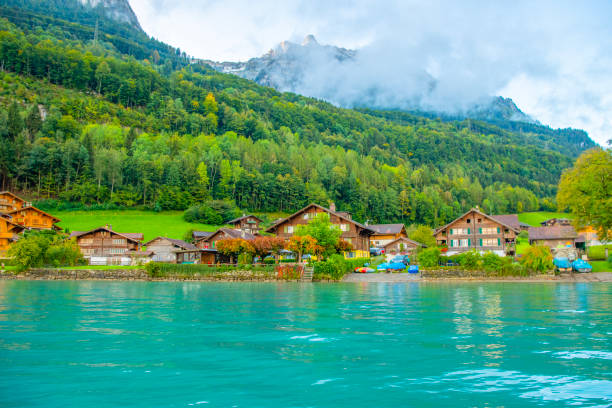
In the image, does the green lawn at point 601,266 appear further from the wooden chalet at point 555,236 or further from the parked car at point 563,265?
the wooden chalet at point 555,236

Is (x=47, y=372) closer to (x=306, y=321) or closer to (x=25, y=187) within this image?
(x=306, y=321)

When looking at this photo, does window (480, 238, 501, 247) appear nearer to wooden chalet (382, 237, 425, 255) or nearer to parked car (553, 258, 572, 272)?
wooden chalet (382, 237, 425, 255)

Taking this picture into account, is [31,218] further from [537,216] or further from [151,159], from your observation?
[537,216]

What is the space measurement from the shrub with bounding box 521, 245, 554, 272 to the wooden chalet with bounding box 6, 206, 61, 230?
8484 cm

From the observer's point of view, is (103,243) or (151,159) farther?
(151,159)

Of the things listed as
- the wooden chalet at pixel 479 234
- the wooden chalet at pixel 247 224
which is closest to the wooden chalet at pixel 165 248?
the wooden chalet at pixel 247 224

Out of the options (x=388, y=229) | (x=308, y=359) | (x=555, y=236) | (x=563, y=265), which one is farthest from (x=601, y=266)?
(x=308, y=359)

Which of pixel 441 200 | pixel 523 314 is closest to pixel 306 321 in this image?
pixel 523 314

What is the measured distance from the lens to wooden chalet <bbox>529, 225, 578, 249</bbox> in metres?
79.9

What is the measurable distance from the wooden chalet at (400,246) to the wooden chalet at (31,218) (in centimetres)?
6729

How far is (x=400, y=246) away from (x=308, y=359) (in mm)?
73715

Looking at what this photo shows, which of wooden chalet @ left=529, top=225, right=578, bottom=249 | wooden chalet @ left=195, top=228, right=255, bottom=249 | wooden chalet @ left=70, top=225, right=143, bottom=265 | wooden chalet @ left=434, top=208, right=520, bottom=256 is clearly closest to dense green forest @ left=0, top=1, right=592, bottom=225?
wooden chalet @ left=70, top=225, right=143, bottom=265

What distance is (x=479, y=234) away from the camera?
2968 inches

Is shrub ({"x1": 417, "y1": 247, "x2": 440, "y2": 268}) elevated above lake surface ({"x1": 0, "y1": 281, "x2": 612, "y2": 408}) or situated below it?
above
